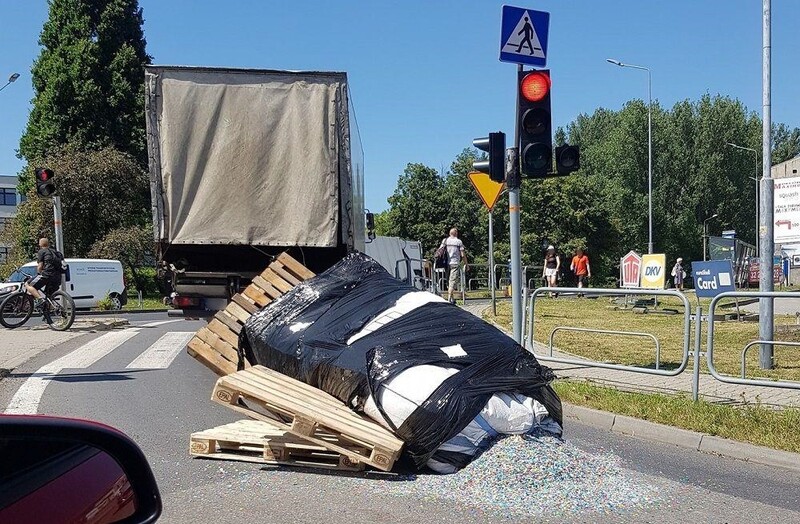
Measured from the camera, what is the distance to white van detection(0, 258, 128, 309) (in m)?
24.8

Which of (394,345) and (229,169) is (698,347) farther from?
(229,169)

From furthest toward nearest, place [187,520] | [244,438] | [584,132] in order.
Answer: [584,132] → [244,438] → [187,520]

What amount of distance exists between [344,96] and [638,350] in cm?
604

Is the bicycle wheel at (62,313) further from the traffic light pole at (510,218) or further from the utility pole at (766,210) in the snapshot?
the utility pole at (766,210)

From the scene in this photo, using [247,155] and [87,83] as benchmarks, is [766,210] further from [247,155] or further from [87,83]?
[87,83]

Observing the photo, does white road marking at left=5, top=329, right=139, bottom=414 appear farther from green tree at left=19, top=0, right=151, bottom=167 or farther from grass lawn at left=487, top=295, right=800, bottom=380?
green tree at left=19, top=0, right=151, bottom=167

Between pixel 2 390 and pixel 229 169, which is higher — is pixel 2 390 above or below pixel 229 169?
below

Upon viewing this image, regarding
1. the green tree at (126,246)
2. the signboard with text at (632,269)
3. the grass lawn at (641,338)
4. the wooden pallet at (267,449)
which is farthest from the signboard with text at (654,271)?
the green tree at (126,246)

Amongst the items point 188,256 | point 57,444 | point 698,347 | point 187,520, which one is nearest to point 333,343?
point 187,520

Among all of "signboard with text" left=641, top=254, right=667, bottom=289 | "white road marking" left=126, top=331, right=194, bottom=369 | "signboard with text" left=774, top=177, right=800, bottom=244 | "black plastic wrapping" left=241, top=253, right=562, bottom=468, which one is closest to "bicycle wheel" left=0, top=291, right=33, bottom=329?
"white road marking" left=126, top=331, right=194, bottom=369

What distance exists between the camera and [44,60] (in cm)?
3922

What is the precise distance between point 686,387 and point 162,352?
7.44 m

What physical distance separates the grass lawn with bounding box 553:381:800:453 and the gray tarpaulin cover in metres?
4.00

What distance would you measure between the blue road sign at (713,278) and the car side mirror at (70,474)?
12.2m
